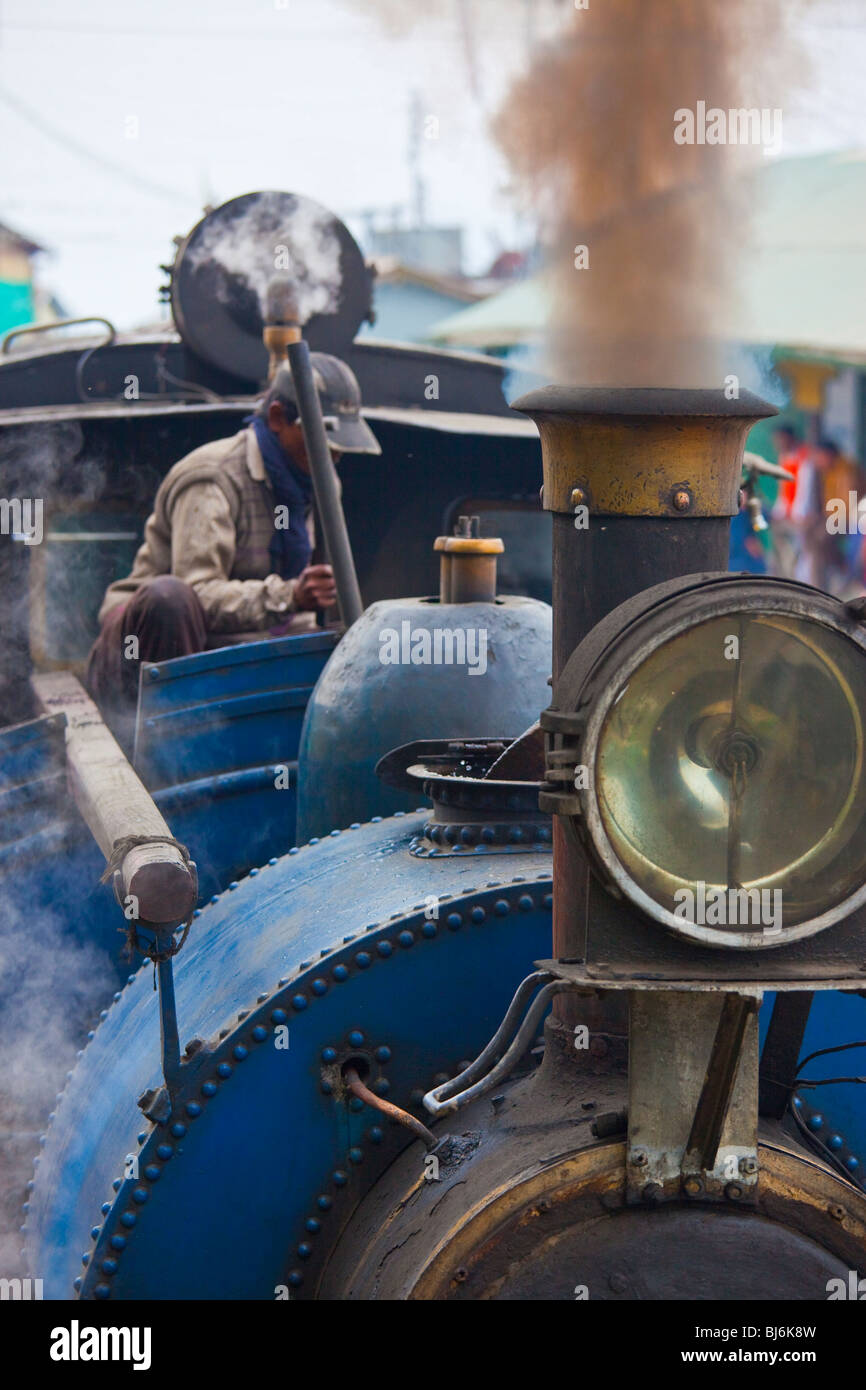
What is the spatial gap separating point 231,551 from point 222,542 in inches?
1.8

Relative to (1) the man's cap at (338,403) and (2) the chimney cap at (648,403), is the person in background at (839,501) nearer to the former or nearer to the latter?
(1) the man's cap at (338,403)

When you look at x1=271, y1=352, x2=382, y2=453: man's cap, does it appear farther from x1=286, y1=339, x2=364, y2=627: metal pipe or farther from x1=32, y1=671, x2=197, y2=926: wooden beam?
x1=32, y1=671, x2=197, y2=926: wooden beam

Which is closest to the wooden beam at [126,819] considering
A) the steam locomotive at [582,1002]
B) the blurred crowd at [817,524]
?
the steam locomotive at [582,1002]

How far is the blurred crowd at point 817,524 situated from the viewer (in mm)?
12453

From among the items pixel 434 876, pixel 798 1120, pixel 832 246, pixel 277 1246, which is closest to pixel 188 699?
pixel 434 876

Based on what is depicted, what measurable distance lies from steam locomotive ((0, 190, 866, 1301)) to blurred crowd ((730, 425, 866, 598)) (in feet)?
31.2

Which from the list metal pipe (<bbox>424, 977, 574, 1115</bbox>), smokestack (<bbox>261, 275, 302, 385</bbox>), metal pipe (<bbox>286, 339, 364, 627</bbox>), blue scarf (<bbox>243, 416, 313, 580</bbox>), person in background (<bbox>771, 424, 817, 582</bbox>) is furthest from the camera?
person in background (<bbox>771, 424, 817, 582</bbox>)

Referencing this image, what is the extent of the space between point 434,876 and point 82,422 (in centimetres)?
303

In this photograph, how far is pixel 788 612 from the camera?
1.82 metres

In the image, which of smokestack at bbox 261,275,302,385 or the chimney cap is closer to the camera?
the chimney cap

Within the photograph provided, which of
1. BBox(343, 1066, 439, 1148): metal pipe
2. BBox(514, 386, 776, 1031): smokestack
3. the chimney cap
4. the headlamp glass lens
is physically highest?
the chimney cap

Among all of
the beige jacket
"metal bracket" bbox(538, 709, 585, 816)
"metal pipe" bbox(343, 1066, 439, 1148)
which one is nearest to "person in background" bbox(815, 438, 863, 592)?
the beige jacket

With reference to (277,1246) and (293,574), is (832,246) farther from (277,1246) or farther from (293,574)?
(277,1246)

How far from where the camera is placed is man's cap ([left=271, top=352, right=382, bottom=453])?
486 cm
